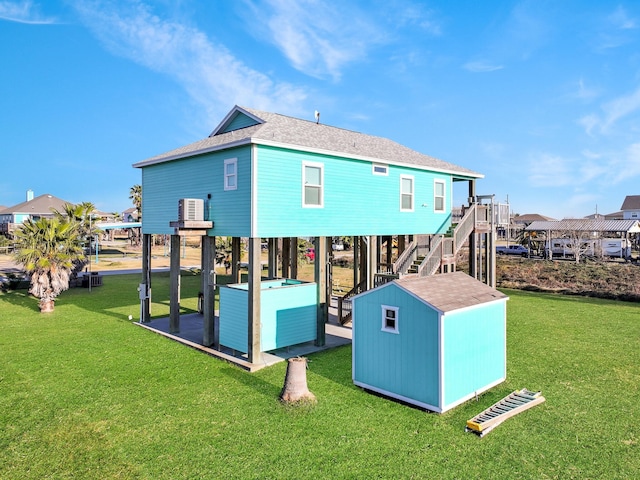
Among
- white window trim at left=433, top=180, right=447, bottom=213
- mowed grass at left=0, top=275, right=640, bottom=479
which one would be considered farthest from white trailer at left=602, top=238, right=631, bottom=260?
mowed grass at left=0, top=275, right=640, bottom=479

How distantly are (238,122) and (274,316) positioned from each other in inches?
286

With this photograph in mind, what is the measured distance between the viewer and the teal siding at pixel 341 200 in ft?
41.4

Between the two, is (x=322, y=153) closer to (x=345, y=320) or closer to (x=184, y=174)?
(x=184, y=174)

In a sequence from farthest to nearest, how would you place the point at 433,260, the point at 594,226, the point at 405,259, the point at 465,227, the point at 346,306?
the point at 594,226, the point at 346,306, the point at 465,227, the point at 405,259, the point at 433,260

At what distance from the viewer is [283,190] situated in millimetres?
12961

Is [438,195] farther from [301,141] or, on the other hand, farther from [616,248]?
[616,248]

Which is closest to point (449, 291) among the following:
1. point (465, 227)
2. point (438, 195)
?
point (465, 227)

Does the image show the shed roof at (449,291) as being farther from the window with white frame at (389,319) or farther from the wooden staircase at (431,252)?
the wooden staircase at (431,252)

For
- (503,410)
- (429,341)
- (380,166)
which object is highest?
(380,166)

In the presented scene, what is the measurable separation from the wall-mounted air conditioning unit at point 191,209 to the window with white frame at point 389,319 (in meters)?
7.11

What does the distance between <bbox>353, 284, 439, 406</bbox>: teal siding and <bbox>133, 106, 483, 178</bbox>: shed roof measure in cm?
552

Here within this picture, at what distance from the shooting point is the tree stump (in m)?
9.57

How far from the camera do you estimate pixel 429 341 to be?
364 inches

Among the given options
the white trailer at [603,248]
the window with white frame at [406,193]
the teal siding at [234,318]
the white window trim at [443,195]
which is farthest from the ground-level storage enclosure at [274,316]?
the white trailer at [603,248]
